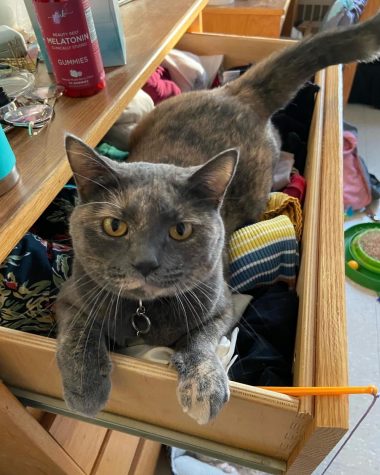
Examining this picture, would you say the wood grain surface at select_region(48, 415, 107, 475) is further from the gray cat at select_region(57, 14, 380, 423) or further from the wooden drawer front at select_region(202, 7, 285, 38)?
the wooden drawer front at select_region(202, 7, 285, 38)

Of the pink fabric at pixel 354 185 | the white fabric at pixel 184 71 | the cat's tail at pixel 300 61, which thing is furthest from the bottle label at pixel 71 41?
the pink fabric at pixel 354 185

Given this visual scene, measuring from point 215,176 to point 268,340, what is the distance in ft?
1.24

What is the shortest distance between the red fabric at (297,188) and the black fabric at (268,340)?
0.36 meters

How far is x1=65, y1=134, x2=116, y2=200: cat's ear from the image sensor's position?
641 millimetres

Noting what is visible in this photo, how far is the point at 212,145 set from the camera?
3.56 feet

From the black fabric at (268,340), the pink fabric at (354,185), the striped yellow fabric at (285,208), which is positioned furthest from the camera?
the pink fabric at (354,185)

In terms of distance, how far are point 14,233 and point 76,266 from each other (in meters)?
0.14

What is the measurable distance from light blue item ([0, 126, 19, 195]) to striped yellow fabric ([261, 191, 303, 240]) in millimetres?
689

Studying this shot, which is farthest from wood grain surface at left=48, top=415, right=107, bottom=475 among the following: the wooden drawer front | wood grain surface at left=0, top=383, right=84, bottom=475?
the wooden drawer front

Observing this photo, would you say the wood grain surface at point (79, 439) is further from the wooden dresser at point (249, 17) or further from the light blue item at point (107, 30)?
the wooden dresser at point (249, 17)

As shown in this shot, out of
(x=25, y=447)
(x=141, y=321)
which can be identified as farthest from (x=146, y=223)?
(x=25, y=447)

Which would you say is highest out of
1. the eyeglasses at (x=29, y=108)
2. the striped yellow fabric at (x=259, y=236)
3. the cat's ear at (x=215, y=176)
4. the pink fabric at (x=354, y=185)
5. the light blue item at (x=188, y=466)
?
the eyeglasses at (x=29, y=108)

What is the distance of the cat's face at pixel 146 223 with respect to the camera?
0.62 m

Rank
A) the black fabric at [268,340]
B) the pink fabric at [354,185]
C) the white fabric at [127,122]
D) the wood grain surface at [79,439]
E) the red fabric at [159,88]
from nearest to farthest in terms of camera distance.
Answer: the black fabric at [268,340], the wood grain surface at [79,439], the white fabric at [127,122], the red fabric at [159,88], the pink fabric at [354,185]
